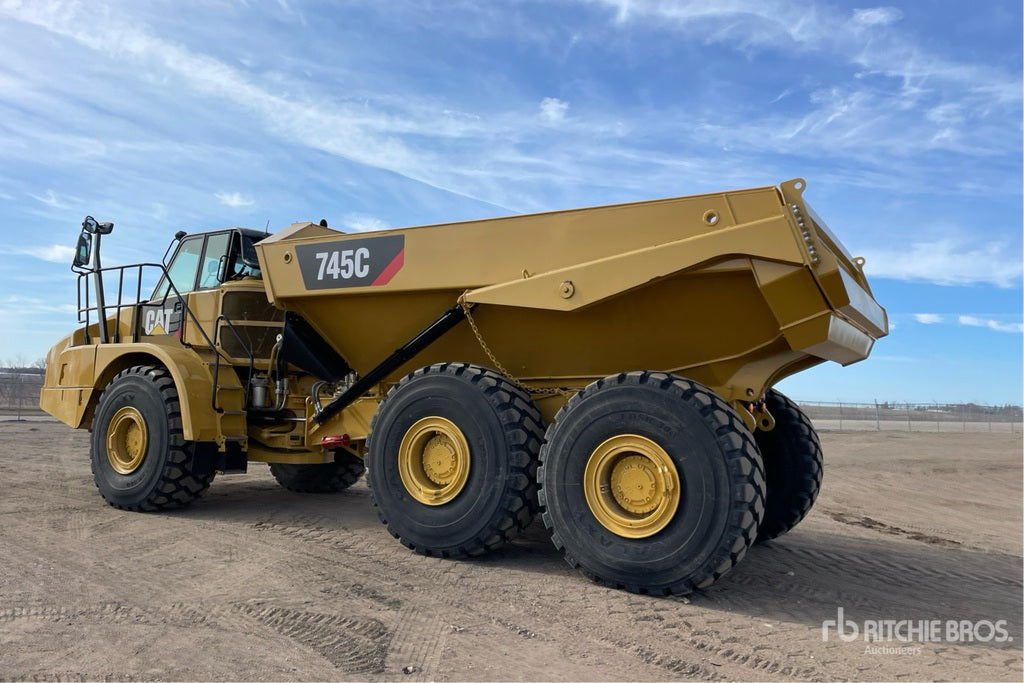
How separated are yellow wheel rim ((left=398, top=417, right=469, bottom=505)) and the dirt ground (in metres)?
0.48

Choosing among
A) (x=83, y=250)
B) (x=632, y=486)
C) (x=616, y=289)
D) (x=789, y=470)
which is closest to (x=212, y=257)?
(x=83, y=250)

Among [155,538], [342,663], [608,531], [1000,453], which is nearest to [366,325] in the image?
[155,538]

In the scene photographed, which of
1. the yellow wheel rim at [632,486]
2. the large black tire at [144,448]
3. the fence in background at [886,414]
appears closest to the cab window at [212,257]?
the large black tire at [144,448]

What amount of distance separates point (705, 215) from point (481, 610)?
268 centimetres

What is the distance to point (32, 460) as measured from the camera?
35.2 feet

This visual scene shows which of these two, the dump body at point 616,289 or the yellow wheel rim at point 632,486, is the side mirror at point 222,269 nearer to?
the dump body at point 616,289

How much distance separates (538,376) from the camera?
17.8ft

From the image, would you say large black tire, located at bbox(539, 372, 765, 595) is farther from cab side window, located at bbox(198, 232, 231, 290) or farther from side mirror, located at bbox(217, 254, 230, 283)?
cab side window, located at bbox(198, 232, 231, 290)

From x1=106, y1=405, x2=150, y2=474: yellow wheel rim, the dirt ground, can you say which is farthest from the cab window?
the dirt ground

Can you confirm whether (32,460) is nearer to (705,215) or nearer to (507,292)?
(507,292)

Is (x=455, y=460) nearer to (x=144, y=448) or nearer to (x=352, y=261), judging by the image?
(x=352, y=261)

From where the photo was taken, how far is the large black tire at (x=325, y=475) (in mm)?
8266

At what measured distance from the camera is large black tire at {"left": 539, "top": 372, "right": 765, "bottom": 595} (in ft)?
13.0

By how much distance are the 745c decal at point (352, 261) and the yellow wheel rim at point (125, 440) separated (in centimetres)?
236
